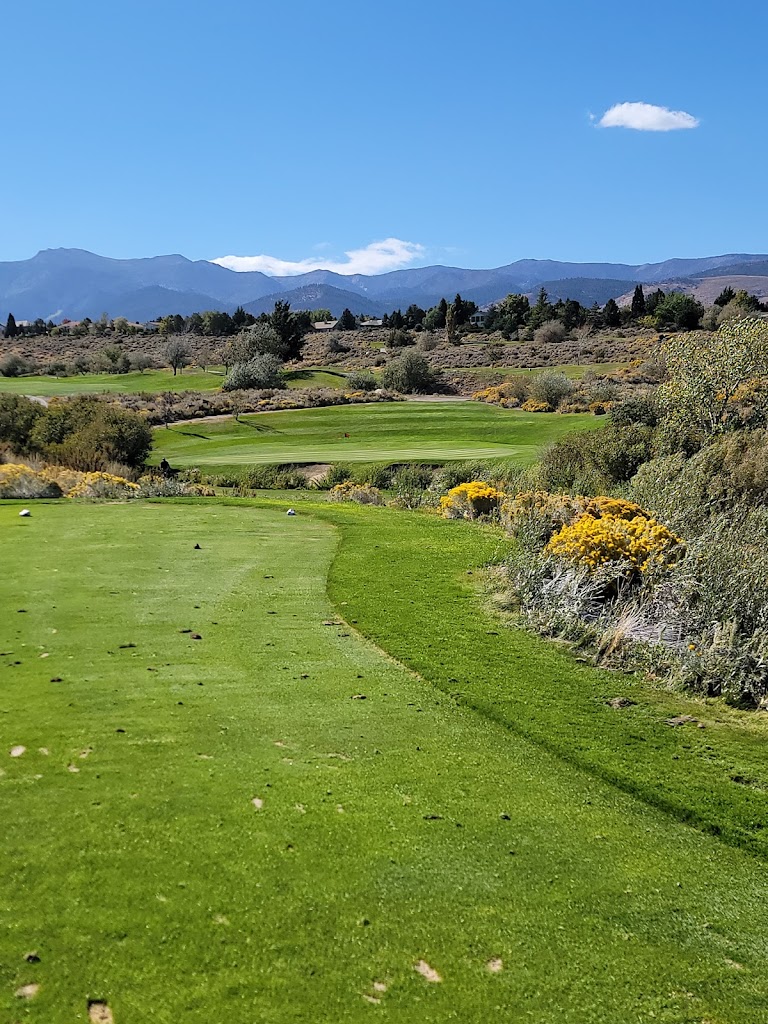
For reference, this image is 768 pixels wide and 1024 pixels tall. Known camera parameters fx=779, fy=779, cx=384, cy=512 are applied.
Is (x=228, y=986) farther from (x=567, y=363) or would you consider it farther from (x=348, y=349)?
(x=348, y=349)

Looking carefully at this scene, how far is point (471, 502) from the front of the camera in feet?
58.2

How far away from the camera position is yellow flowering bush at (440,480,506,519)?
→ 17.7m

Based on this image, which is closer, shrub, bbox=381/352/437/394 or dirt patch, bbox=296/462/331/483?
dirt patch, bbox=296/462/331/483

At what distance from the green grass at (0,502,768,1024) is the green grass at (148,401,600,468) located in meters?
21.0

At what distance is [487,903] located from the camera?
162 inches

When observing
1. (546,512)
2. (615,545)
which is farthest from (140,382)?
(615,545)

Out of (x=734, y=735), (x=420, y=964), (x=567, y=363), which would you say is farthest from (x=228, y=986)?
(x=567, y=363)

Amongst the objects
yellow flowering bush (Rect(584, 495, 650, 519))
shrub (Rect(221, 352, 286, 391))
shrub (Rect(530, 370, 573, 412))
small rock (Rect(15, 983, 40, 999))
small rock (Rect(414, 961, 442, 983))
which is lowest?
small rock (Rect(414, 961, 442, 983))

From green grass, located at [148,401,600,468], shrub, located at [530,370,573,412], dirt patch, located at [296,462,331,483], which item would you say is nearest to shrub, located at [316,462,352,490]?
dirt patch, located at [296,462,331,483]

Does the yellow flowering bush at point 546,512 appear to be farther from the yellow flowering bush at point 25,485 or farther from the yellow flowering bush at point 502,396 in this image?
the yellow flowering bush at point 502,396

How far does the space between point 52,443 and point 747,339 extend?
24897 mm

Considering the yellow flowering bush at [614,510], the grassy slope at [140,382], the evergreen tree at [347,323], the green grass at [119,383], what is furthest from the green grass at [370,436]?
the evergreen tree at [347,323]

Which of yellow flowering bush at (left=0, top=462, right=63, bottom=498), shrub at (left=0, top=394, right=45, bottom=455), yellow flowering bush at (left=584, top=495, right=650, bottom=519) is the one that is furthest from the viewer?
shrub at (left=0, top=394, right=45, bottom=455)

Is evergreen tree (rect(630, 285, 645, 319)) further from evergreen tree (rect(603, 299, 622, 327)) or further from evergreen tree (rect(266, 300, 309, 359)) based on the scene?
evergreen tree (rect(266, 300, 309, 359))
